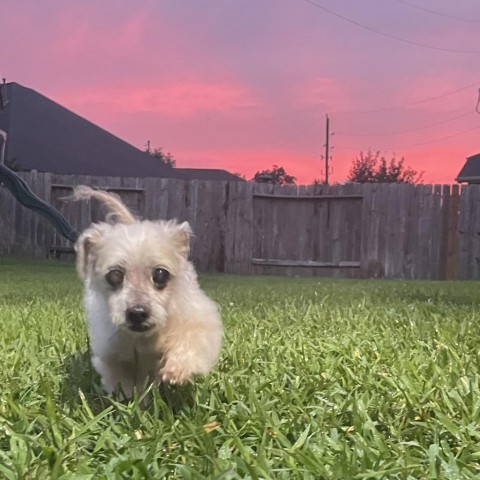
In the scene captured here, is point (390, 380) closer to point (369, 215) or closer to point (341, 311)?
point (341, 311)

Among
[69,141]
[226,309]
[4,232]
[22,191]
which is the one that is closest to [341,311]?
[226,309]

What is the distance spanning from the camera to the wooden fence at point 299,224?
13.4 metres

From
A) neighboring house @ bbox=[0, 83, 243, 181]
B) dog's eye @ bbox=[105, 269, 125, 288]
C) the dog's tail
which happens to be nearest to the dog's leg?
dog's eye @ bbox=[105, 269, 125, 288]

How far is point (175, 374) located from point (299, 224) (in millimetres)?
11194

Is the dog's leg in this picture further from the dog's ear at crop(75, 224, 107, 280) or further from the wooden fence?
the wooden fence

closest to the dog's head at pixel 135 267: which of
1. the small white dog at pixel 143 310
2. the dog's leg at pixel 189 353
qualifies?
the small white dog at pixel 143 310

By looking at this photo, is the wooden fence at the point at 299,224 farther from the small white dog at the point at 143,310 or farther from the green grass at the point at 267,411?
the small white dog at the point at 143,310

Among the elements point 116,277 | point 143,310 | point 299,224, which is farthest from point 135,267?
point 299,224

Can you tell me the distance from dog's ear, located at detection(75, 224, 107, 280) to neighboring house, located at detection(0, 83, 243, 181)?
61.8 ft

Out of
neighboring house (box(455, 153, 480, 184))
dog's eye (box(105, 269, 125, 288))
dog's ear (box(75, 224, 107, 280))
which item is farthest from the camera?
neighboring house (box(455, 153, 480, 184))

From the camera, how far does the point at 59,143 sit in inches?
924

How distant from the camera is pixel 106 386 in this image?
2.87 m

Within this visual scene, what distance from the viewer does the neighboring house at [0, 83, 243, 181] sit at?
22.0m

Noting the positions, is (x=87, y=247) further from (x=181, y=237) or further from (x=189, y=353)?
(x=189, y=353)
